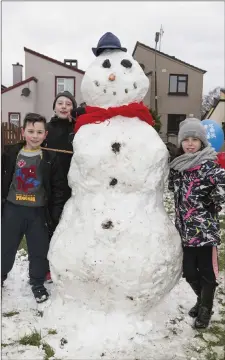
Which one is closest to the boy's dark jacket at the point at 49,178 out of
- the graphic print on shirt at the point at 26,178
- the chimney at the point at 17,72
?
the graphic print on shirt at the point at 26,178

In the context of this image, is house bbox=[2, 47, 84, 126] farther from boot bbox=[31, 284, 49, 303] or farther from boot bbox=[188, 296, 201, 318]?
boot bbox=[188, 296, 201, 318]

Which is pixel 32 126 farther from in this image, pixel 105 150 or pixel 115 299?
pixel 115 299

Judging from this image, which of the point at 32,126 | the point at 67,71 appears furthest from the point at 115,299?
the point at 67,71

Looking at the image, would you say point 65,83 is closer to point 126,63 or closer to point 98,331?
point 126,63

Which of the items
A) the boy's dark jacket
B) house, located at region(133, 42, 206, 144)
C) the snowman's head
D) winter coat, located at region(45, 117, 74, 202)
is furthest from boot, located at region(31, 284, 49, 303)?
house, located at region(133, 42, 206, 144)

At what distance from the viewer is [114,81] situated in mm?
3018

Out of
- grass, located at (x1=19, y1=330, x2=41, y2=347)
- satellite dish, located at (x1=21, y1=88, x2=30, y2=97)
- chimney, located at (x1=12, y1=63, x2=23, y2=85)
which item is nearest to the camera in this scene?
grass, located at (x1=19, y1=330, x2=41, y2=347)

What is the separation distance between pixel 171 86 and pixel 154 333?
55.8ft

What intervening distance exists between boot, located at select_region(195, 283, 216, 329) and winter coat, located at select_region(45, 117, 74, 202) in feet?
4.35

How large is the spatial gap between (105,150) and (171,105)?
54.3ft

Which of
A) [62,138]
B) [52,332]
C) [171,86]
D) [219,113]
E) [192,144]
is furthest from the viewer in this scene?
[171,86]

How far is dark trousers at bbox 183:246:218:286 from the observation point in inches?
120

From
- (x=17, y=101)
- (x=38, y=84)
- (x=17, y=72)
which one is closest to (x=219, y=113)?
(x=38, y=84)

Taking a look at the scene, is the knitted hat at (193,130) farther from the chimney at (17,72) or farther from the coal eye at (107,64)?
the chimney at (17,72)
